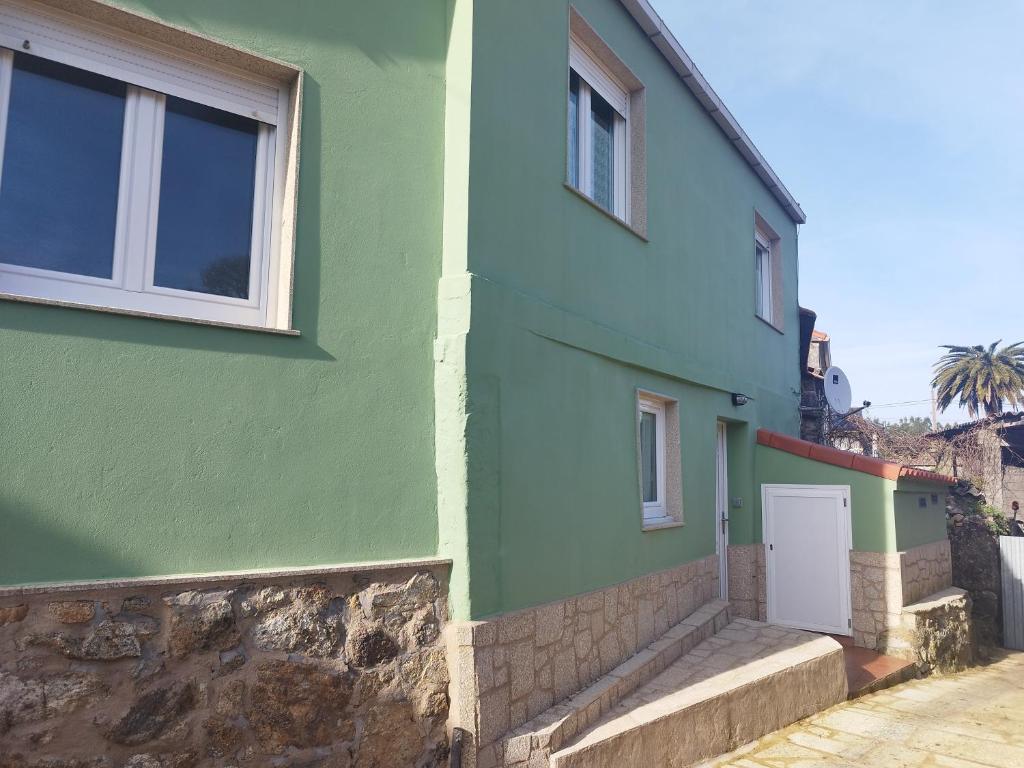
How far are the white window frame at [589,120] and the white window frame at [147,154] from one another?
265 centimetres

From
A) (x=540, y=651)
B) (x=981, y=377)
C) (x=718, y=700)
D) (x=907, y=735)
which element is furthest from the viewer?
(x=981, y=377)

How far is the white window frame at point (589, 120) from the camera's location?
21.5 ft

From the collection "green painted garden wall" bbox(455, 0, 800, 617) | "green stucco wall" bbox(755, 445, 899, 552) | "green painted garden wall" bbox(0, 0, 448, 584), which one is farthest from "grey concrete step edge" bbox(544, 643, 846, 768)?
"green stucco wall" bbox(755, 445, 899, 552)

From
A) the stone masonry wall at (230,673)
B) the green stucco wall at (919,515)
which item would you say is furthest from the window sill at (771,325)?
the stone masonry wall at (230,673)

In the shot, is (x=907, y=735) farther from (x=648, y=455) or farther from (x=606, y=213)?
(x=606, y=213)

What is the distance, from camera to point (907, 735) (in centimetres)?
636

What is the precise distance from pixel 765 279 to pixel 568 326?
274 inches

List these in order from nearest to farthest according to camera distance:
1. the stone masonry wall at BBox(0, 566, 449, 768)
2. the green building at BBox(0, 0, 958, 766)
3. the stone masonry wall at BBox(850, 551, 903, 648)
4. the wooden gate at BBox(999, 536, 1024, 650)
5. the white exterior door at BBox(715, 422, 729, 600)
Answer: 1. the stone masonry wall at BBox(0, 566, 449, 768)
2. the green building at BBox(0, 0, 958, 766)
3. the stone masonry wall at BBox(850, 551, 903, 648)
4. the white exterior door at BBox(715, 422, 729, 600)
5. the wooden gate at BBox(999, 536, 1024, 650)

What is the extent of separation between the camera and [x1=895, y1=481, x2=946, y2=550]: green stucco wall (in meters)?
9.02

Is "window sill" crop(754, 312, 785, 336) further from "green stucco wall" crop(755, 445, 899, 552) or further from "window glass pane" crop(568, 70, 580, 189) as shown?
"window glass pane" crop(568, 70, 580, 189)

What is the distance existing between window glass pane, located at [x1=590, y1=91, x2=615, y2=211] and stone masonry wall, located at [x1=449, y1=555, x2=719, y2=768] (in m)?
3.49

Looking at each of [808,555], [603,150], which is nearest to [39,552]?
[603,150]

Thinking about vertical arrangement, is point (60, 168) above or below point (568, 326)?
above

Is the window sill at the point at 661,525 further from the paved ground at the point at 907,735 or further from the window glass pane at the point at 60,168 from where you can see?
the window glass pane at the point at 60,168
